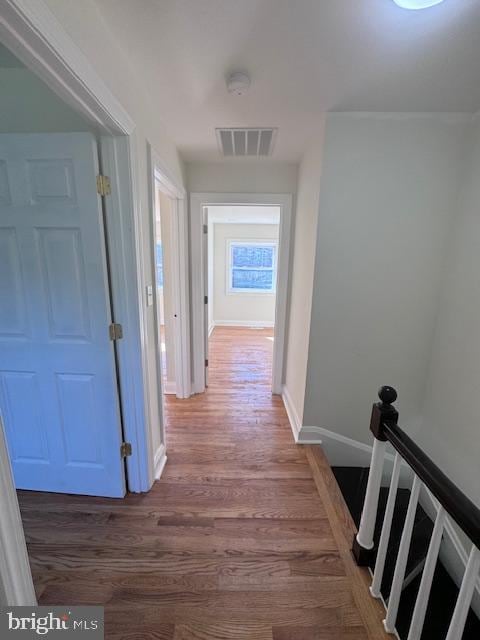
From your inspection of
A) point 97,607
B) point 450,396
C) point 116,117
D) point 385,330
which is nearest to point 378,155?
point 385,330

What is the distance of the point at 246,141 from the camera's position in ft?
6.83

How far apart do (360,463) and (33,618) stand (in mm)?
2165

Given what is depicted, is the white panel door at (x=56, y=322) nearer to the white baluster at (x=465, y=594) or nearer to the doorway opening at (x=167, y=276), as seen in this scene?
the doorway opening at (x=167, y=276)

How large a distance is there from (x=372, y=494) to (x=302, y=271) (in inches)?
63.9

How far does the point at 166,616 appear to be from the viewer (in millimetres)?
1103

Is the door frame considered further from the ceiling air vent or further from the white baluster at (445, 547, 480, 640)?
the white baluster at (445, 547, 480, 640)

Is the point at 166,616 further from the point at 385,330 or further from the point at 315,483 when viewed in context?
the point at 385,330

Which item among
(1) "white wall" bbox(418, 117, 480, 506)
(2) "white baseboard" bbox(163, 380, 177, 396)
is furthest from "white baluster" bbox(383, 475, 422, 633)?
(2) "white baseboard" bbox(163, 380, 177, 396)

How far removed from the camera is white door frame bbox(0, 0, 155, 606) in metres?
0.71

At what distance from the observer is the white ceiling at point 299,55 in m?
1.01

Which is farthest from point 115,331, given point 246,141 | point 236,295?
point 236,295

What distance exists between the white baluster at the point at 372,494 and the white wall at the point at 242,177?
234cm

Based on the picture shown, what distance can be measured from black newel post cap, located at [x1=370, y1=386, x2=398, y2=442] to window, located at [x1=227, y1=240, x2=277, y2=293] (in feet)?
16.5

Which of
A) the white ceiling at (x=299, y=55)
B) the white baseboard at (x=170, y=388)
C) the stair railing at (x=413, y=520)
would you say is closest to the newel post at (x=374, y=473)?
the stair railing at (x=413, y=520)
